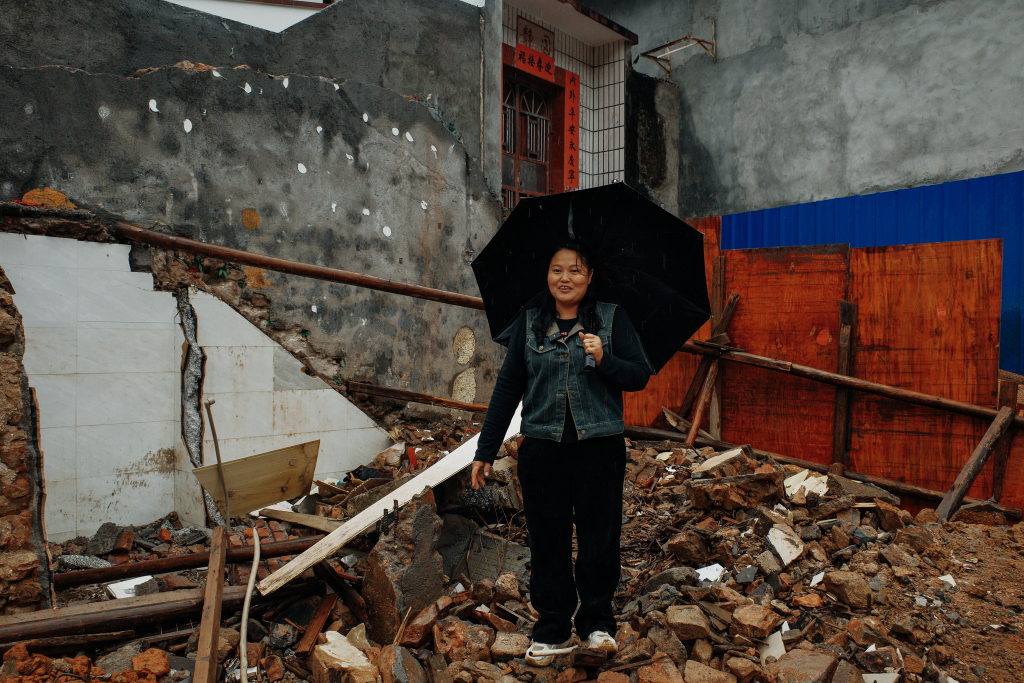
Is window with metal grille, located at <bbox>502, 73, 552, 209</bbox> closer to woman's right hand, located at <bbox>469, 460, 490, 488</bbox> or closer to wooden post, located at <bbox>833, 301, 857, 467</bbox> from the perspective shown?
wooden post, located at <bbox>833, 301, 857, 467</bbox>

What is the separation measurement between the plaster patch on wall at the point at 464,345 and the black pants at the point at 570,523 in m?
4.25

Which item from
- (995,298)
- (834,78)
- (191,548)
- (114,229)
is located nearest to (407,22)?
(114,229)

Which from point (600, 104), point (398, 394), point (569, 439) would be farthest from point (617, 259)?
point (600, 104)

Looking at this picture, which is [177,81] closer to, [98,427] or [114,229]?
[114,229]

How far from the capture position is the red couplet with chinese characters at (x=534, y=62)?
34.1ft

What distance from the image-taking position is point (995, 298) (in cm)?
415

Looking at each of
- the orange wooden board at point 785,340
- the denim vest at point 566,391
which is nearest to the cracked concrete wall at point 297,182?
the orange wooden board at point 785,340

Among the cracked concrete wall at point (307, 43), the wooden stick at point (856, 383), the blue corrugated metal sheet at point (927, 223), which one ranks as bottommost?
the wooden stick at point (856, 383)

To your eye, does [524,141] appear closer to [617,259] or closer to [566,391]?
[617,259]

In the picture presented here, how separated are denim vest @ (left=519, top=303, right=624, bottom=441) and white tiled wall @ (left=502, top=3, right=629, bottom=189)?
9419mm

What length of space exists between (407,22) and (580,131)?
569cm

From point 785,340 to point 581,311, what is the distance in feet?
9.71

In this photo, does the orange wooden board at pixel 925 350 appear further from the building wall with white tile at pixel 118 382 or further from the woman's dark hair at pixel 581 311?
the building wall with white tile at pixel 118 382

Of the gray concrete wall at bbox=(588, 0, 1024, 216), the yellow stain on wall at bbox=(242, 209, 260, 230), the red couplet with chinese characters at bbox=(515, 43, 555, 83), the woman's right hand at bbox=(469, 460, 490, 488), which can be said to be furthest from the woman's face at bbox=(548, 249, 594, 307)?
the gray concrete wall at bbox=(588, 0, 1024, 216)
